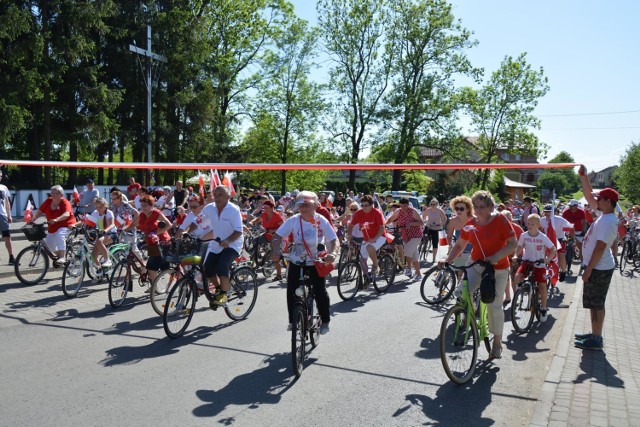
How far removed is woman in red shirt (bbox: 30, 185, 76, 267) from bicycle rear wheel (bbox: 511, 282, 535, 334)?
803 cm

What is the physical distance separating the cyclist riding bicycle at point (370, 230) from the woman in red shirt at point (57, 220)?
5.54m

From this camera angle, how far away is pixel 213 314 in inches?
324

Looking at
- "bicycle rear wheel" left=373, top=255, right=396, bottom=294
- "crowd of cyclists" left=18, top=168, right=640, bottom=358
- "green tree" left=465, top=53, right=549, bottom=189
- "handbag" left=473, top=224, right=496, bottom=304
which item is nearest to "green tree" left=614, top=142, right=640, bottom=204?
"green tree" left=465, top=53, right=549, bottom=189

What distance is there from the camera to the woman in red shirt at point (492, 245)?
19.0ft

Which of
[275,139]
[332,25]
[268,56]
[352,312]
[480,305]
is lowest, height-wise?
[352,312]

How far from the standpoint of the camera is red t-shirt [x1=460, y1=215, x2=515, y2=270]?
5.81 m

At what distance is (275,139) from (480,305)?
3927 cm

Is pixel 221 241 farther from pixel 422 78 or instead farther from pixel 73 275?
pixel 422 78

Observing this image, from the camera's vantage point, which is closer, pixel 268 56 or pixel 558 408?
pixel 558 408

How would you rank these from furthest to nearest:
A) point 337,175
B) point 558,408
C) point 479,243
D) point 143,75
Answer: point 337,175 < point 143,75 < point 479,243 < point 558,408

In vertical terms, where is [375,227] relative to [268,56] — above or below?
below

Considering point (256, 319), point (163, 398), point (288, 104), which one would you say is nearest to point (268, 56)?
point (288, 104)

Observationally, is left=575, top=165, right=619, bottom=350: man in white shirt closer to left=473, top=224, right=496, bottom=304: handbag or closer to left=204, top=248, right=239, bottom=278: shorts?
left=473, top=224, right=496, bottom=304: handbag

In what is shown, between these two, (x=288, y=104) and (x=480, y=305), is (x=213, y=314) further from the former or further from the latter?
(x=288, y=104)
